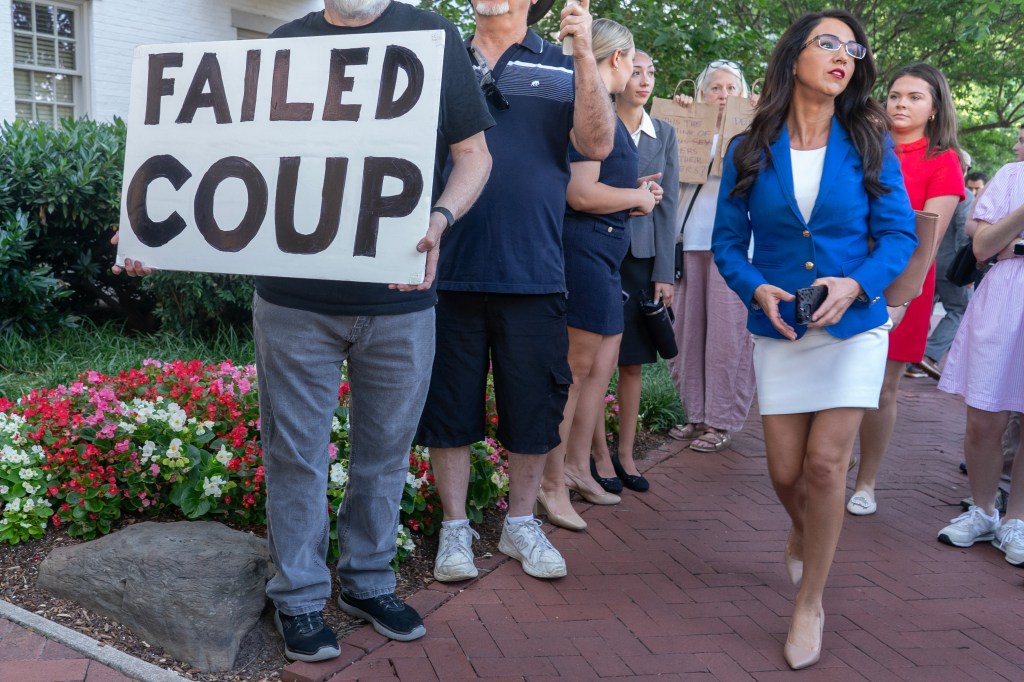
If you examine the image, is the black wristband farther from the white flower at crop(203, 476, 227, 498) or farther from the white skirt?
the white flower at crop(203, 476, 227, 498)

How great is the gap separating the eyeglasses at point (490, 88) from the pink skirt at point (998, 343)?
2545mm

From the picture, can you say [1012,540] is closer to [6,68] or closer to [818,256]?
[818,256]

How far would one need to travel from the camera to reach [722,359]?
231 inches

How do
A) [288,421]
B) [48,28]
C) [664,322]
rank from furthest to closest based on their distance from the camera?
[48,28] → [664,322] → [288,421]

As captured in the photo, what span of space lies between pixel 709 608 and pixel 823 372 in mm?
1050

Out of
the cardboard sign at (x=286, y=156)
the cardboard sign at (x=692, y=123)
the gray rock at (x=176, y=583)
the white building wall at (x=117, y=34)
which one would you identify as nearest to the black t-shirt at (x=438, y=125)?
the cardboard sign at (x=286, y=156)

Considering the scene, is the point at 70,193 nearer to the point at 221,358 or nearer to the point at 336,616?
the point at 221,358

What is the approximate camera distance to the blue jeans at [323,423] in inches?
118

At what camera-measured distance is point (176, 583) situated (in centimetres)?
319

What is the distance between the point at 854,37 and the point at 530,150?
117cm

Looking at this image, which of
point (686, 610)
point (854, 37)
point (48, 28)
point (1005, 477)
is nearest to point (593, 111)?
point (854, 37)

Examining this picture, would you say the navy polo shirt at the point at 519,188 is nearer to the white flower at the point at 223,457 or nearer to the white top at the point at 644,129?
the white flower at the point at 223,457

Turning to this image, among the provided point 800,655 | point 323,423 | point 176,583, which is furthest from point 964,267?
point 176,583

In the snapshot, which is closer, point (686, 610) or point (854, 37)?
point (854, 37)
